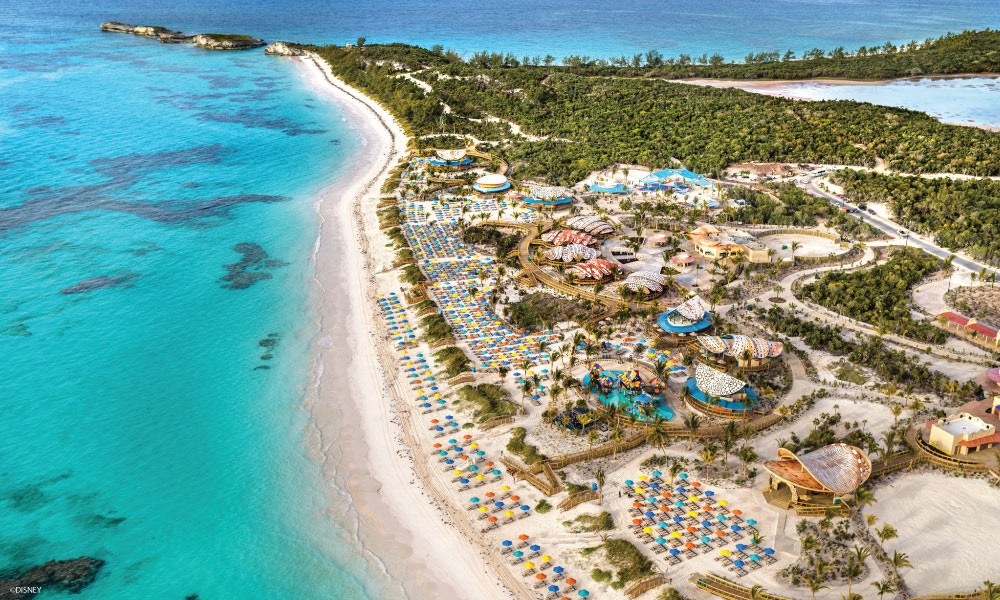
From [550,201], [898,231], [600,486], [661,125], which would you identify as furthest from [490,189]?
[600,486]

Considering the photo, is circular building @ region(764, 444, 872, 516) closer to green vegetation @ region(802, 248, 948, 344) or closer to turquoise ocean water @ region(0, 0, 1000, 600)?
green vegetation @ region(802, 248, 948, 344)

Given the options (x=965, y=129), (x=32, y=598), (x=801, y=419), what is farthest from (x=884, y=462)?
(x=965, y=129)

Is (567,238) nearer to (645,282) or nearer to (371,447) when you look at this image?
(645,282)

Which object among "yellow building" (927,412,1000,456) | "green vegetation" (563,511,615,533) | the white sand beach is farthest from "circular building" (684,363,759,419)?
the white sand beach

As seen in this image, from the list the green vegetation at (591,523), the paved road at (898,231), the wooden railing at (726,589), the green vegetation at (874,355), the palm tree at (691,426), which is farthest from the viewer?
the paved road at (898,231)

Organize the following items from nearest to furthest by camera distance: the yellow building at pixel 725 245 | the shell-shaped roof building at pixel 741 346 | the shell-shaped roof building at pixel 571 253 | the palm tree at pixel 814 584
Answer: the palm tree at pixel 814 584, the shell-shaped roof building at pixel 741 346, the shell-shaped roof building at pixel 571 253, the yellow building at pixel 725 245

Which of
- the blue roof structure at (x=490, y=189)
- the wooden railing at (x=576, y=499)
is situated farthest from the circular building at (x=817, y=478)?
the blue roof structure at (x=490, y=189)

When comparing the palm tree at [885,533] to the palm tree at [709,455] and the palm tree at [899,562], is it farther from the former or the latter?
the palm tree at [709,455]
